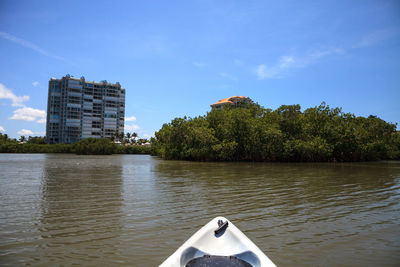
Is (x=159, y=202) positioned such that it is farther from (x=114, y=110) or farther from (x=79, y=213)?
(x=114, y=110)

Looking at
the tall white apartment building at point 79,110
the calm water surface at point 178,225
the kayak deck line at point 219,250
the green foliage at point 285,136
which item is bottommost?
the calm water surface at point 178,225

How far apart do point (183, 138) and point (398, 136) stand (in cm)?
3976

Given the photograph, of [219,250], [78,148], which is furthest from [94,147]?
[219,250]

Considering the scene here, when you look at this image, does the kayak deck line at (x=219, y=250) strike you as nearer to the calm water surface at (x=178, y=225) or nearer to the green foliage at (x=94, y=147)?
the calm water surface at (x=178, y=225)

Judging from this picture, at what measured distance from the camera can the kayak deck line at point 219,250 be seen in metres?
2.99

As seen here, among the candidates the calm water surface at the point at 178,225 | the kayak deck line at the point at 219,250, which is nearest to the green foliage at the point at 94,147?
the calm water surface at the point at 178,225

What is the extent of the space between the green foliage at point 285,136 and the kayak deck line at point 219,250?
1276 inches

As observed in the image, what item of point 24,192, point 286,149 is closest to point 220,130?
point 286,149

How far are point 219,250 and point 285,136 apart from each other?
118 ft

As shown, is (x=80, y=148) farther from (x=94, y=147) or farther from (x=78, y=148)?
(x=94, y=147)

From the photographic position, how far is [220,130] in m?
40.0

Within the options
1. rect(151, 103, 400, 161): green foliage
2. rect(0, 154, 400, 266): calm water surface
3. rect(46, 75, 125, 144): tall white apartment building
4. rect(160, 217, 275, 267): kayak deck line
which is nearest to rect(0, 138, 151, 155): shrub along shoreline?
rect(46, 75, 125, 144): tall white apartment building

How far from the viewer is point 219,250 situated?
10.9 ft

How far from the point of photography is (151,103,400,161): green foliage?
3509 cm
